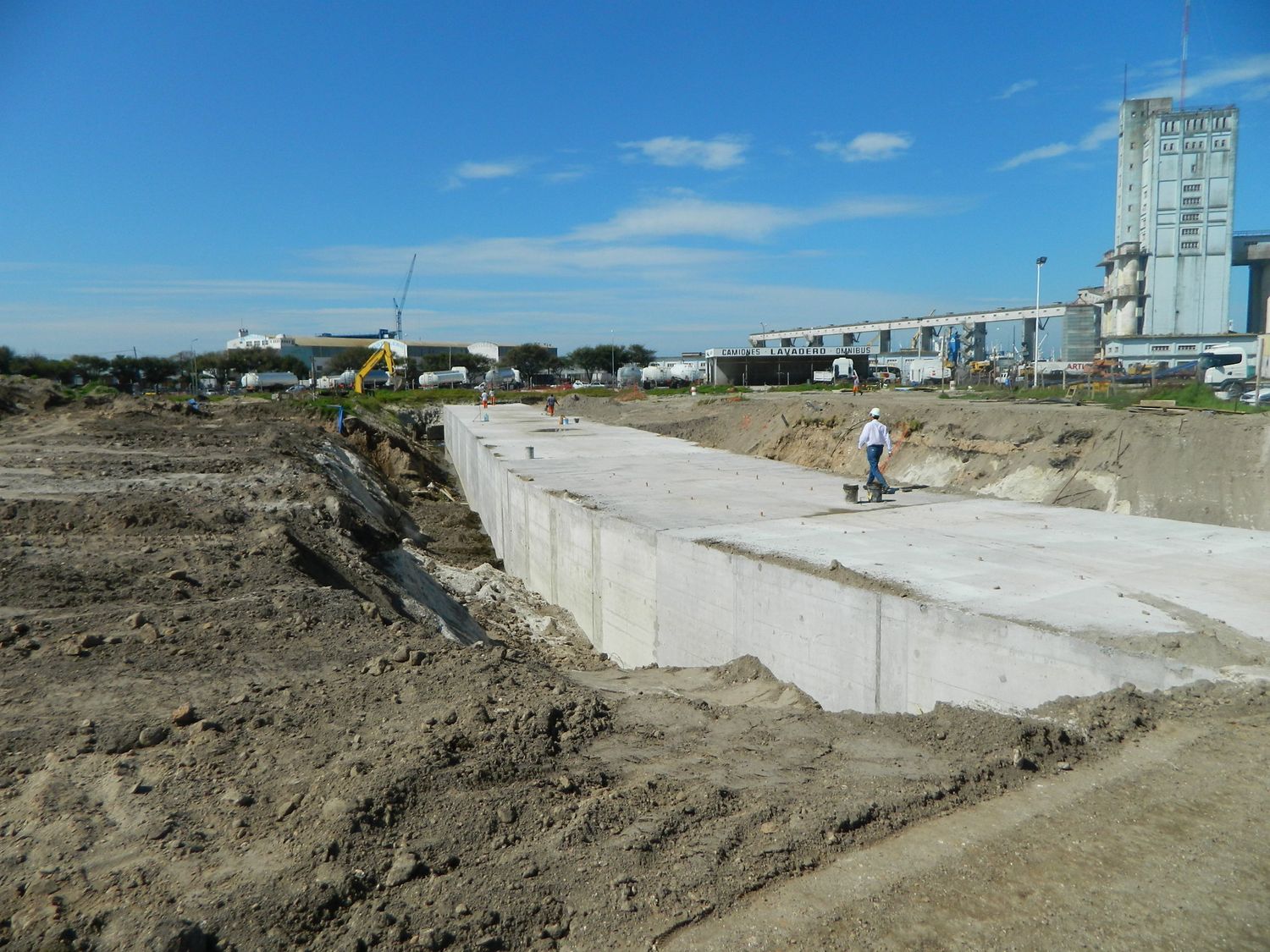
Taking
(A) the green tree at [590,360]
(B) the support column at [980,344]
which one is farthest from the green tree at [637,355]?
(B) the support column at [980,344]

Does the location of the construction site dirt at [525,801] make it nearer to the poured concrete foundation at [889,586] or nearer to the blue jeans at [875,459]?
the poured concrete foundation at [889,586]

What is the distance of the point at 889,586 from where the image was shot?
745cm

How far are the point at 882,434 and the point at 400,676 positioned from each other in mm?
8462

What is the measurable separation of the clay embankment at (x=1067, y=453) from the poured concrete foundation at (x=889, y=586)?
3.68m

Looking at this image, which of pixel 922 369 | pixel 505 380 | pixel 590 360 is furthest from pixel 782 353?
pixel 590 360

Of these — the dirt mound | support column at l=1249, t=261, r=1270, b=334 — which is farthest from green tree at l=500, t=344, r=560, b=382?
support column at l=1249, t=261, r=1270, b=334

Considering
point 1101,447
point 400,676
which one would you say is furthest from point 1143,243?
point 400,676

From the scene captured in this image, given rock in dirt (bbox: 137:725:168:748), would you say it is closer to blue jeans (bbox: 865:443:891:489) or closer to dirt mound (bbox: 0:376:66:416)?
blue jeans (bbox: 865:443:891:489)

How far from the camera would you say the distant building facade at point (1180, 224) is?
230 ft

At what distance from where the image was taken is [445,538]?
19547 millimetres

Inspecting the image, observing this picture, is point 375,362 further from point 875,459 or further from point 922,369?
point 875,459

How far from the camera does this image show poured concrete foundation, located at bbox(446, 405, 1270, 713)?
6.18m

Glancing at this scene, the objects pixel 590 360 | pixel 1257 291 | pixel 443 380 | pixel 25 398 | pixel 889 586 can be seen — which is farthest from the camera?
pixel 590 360

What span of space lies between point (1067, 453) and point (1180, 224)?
70.7 metres
